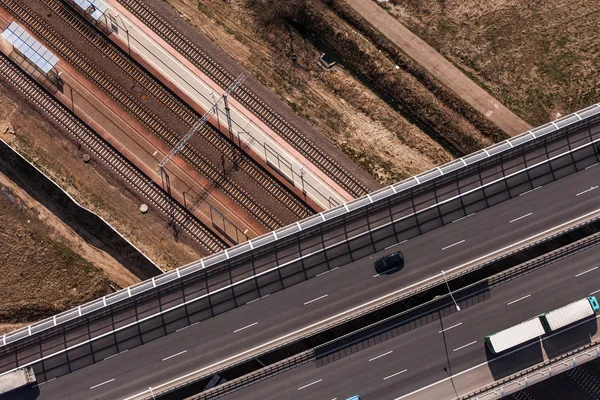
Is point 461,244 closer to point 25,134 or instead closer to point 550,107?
point 550,107

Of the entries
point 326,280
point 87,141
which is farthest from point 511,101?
point 87,141

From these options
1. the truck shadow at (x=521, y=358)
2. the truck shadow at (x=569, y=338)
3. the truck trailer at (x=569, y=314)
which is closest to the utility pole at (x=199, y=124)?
the truck shadow at (x=521, y=358)

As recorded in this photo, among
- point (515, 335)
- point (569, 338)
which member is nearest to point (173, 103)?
point (515, 335)

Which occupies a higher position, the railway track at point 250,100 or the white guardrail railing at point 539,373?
the railway track at point 250,100

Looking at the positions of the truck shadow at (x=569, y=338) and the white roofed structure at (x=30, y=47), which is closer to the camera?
the truck shadow at (x=569, y=338)

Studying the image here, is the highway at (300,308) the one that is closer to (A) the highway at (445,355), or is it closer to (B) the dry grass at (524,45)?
(A) the highway at (445,355)

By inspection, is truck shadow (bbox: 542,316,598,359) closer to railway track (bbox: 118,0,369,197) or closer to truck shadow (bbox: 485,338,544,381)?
truck shadow (bbox: 485,338,544,381)
